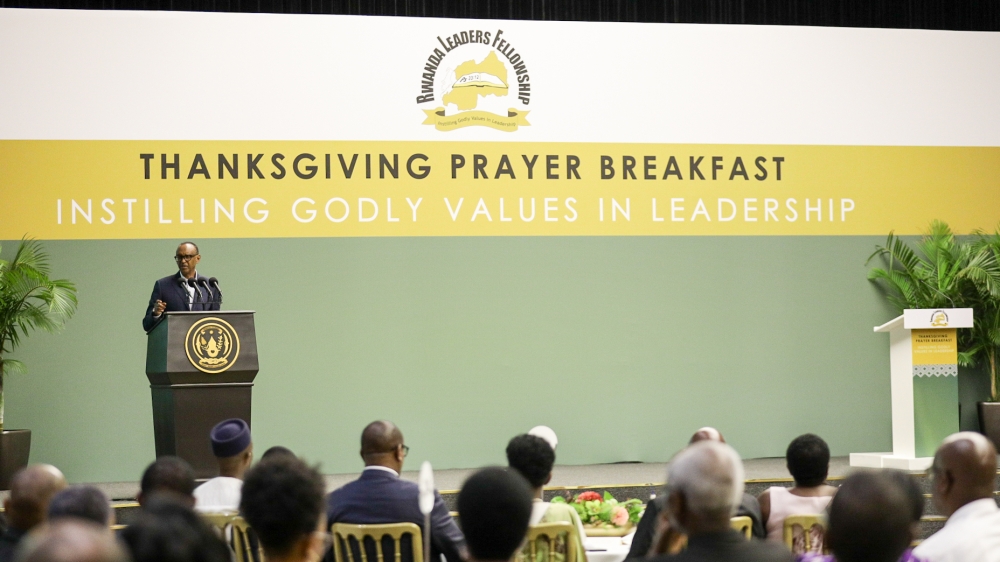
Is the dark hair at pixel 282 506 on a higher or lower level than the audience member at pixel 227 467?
higher

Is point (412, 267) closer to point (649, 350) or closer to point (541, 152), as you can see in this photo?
point (541, 152)

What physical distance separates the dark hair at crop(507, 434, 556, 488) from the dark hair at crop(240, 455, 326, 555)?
4.42 ft

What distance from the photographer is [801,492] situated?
12.1 ft

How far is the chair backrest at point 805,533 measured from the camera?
3.46 meters

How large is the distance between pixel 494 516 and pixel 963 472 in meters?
1.21

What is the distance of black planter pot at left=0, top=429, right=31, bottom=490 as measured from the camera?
6.86 metres

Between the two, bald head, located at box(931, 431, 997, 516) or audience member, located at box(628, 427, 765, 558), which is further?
audience member, located at box(628, 427, 765, 558)

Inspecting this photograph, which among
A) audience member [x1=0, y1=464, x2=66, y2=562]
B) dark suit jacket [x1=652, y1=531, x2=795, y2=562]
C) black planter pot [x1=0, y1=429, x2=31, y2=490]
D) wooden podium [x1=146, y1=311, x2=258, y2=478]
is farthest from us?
black planter pot [x1=0, y1=429, x2=31, y2=490]

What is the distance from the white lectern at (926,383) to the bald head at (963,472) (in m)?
4.73

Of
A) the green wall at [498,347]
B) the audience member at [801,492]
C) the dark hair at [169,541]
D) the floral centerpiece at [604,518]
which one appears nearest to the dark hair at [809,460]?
the audience member at [801,492]

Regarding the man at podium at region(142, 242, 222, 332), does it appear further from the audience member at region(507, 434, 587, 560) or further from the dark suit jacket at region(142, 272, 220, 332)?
the audience member at region(507, 434, 587, 560)

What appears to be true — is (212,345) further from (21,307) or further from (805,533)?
(805,533)

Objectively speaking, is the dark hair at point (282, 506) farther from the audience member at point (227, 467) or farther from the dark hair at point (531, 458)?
the audience member at point (227, 467)

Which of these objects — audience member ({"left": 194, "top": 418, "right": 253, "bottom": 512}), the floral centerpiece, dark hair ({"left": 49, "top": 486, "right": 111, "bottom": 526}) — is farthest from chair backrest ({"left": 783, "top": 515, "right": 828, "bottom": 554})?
dark hair ({"left": 49, "top": 486, "right": 111, "bottom": 526})
